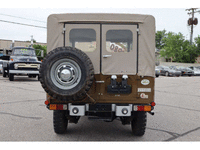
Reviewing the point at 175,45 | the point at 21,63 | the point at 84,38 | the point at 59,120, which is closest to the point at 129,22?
the point at 84,38

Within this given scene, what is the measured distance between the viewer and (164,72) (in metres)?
31.5

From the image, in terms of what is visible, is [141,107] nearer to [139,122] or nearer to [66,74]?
[139,122]

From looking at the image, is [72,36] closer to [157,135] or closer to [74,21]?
[74,21]

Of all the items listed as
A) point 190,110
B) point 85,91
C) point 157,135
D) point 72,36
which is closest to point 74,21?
point 72,36

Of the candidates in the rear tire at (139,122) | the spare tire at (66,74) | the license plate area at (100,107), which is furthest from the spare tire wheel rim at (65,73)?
the rear tire at (139,122)

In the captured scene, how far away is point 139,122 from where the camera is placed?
4652mm

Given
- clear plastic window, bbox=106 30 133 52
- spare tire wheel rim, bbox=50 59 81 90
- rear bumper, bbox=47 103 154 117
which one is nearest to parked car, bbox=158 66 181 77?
clear plastic window, bbox=106 30 133 52

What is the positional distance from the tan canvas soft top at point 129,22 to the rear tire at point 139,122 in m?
0.80

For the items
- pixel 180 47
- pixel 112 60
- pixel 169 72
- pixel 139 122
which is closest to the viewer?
pixel 112 60

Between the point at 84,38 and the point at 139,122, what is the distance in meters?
1.98

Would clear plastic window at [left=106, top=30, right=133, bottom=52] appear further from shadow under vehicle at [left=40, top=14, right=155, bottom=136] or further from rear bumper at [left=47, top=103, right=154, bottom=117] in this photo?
rear bumper at [left=47, top=103, right=154, bottom=117]

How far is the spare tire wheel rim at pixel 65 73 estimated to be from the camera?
4.10 meters

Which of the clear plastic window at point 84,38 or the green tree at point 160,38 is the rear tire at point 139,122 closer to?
the clear plastic window at point 84,38

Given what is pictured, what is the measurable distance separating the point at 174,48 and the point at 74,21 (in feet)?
165
